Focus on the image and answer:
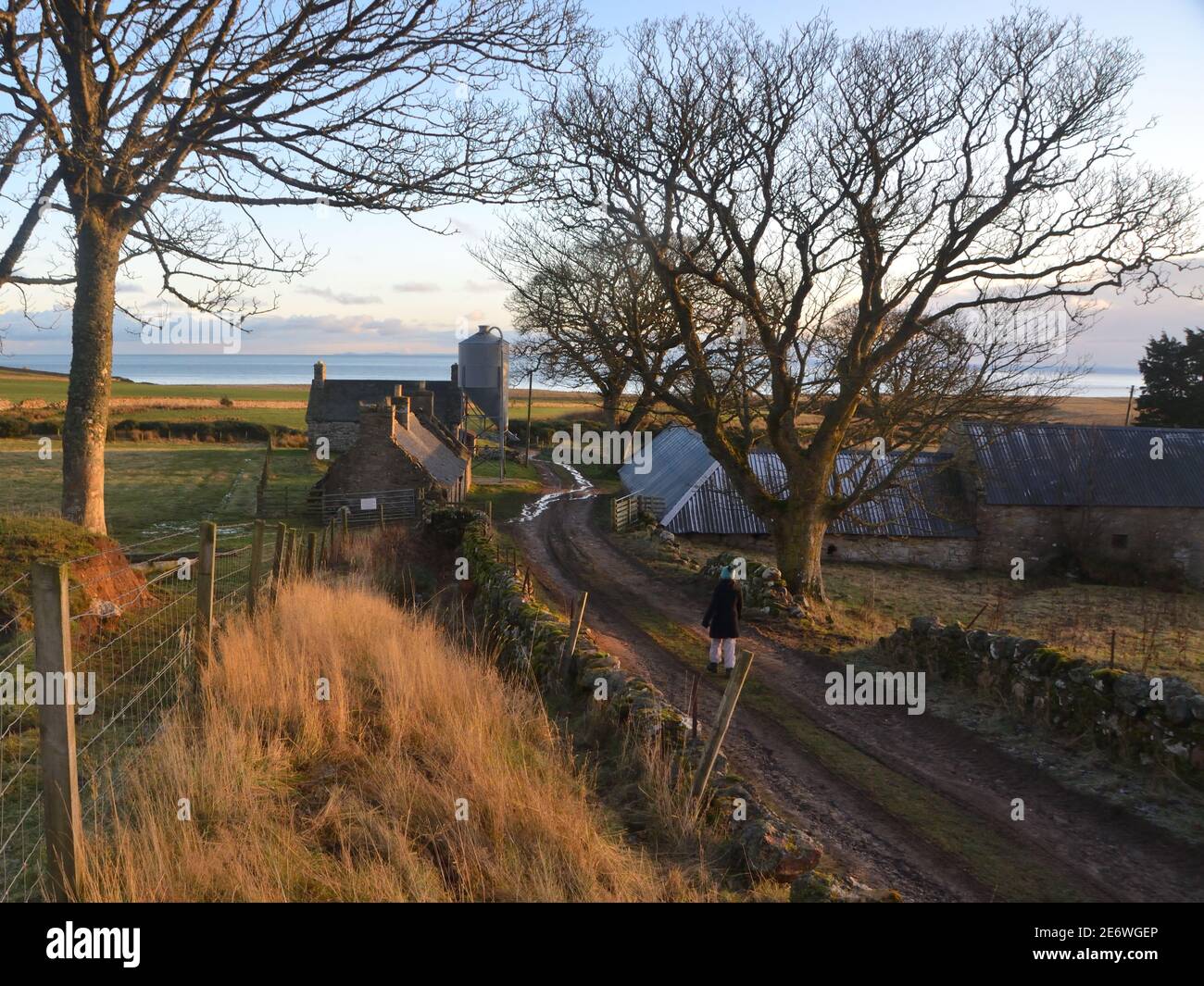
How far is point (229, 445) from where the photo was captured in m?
62.0

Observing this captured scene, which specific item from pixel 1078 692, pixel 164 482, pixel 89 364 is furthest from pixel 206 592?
pixel 164 482

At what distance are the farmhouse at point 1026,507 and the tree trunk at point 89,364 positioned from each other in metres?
21.6

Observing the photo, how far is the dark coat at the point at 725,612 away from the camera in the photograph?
13.5 metres

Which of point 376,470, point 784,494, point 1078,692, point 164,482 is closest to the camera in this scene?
point 1078,692

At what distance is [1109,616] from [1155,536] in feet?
41.9

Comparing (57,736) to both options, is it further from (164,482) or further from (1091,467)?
(164,482)

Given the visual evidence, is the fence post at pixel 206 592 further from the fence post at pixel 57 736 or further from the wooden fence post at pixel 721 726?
the wooden fence post at pixel 721 726

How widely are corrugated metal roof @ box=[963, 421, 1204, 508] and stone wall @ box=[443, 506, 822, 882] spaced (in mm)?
25028

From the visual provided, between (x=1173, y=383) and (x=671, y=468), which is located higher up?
(x=1173, y=383)

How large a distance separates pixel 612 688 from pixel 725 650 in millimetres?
4256

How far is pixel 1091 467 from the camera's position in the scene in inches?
1387

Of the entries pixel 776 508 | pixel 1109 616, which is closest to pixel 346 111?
pixel 776 508

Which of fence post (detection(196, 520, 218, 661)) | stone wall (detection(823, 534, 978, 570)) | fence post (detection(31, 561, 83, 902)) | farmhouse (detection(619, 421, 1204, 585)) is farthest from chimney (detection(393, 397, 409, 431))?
fence post (detection(31, 561, 83, 902))

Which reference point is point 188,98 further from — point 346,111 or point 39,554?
point 39,554
